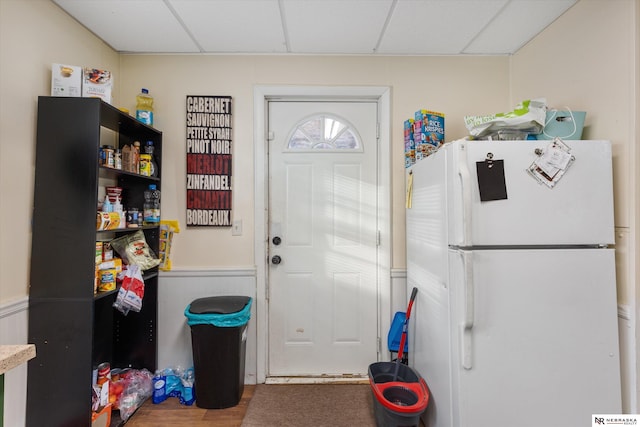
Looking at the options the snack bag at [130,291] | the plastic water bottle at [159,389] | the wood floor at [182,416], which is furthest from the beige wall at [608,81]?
the plastic water bottle at [159,389]

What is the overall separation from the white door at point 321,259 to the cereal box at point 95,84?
1.07 m

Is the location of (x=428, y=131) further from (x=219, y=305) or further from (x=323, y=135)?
(x=219, y=305)

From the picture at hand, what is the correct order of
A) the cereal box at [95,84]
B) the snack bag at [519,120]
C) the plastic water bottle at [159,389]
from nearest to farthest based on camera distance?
the snack bag at [519,120] < the cereal box at [95,84] < the plastic water bottle at [159,389]

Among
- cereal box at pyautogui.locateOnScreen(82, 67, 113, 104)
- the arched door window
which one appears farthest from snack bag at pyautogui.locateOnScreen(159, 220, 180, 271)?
the arched door window

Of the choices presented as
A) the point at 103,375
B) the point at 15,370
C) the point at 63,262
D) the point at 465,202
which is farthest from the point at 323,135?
the point at 15,370

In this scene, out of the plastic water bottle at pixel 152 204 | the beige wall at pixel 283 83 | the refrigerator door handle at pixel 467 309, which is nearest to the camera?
the refrigerator door handle at pixel 467 309

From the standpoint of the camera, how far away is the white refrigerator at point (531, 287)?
52.8 inches

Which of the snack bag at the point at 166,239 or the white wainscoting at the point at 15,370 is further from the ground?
the snack bag at the point at 166,239

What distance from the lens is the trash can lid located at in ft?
6.18

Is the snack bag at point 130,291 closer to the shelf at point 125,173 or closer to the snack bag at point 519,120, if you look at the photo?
the shelf at point 125,173

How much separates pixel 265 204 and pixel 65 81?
133 cm

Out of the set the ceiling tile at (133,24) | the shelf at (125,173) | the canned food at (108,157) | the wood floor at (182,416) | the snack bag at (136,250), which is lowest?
the wood floor at (182,416)

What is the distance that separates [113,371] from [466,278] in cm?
234

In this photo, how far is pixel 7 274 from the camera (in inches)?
56.2
